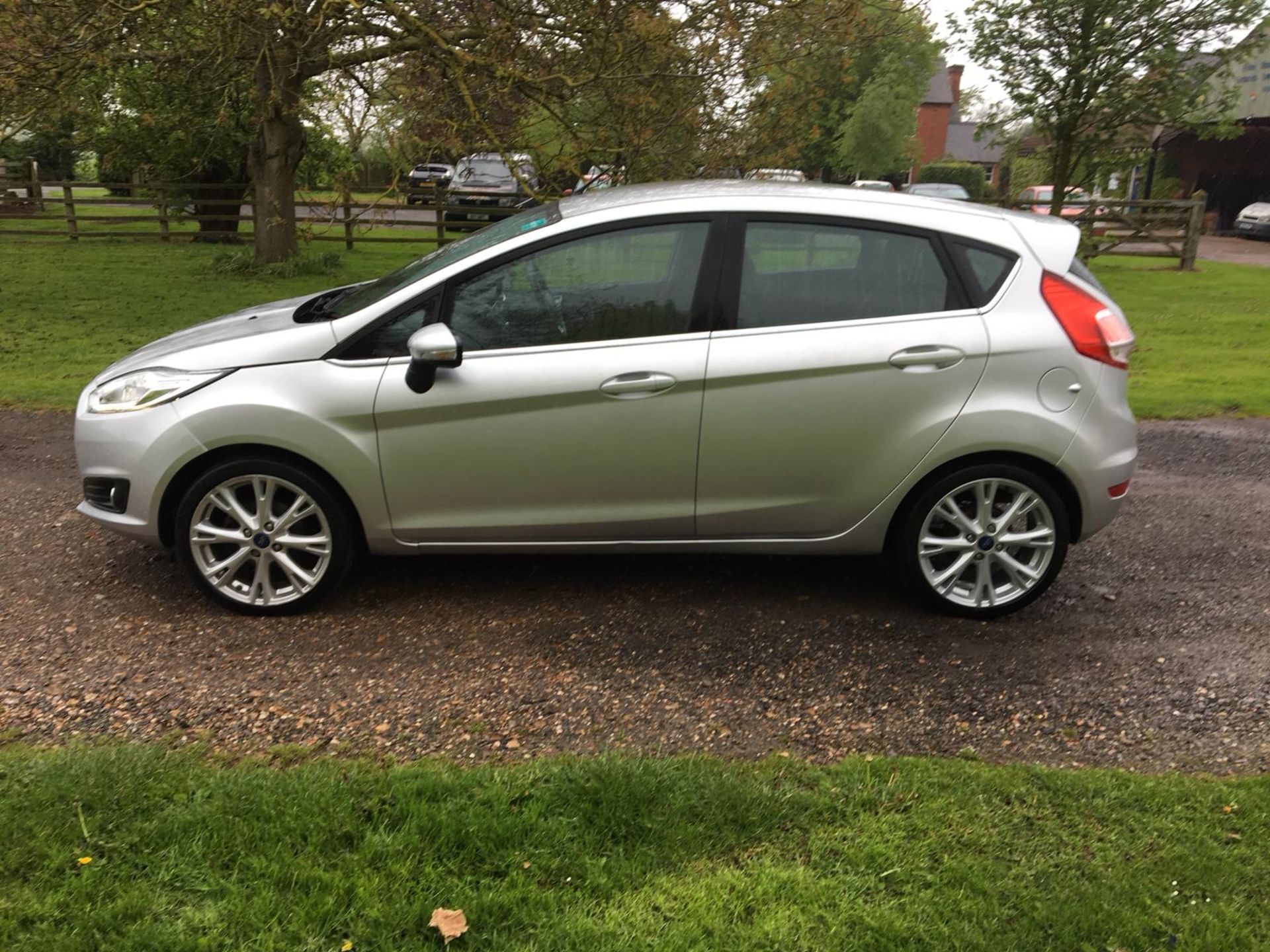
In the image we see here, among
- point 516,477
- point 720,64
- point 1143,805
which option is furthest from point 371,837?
point 720,64

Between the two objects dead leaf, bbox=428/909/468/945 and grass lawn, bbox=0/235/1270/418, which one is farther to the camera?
grass lawn, bbox=0/235/1270/418

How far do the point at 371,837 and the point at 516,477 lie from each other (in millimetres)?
1759

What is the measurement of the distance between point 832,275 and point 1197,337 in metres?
10.3

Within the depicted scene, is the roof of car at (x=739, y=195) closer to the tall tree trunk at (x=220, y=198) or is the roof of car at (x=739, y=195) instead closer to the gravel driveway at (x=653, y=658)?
the gravel driveway at (x=653, y=658)

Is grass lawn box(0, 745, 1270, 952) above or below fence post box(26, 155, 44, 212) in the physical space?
below

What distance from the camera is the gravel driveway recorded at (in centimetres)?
352

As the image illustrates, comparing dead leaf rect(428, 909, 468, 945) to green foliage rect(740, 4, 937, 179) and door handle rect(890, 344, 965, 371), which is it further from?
green foliage rect(740, 4, 937, 179)

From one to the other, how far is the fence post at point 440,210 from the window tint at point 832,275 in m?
16.0

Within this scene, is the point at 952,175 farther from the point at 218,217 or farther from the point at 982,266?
the point at 982,266

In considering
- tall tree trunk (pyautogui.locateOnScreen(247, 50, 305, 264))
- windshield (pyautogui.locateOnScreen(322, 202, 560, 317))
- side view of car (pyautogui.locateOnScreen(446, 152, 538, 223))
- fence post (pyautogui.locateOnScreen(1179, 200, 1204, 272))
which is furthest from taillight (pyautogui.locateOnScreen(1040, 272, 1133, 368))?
fence post (pyautogui.locateOnScreen(1179, 200, 1204, 272))

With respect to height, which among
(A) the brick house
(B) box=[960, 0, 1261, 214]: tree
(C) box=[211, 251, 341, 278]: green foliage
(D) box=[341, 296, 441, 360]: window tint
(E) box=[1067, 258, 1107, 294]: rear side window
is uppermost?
(A) the brick house

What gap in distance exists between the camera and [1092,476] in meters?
4.32

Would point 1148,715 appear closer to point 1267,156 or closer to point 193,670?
point 193,670

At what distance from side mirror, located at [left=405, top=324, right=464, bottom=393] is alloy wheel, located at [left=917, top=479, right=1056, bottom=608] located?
209 centimetres
